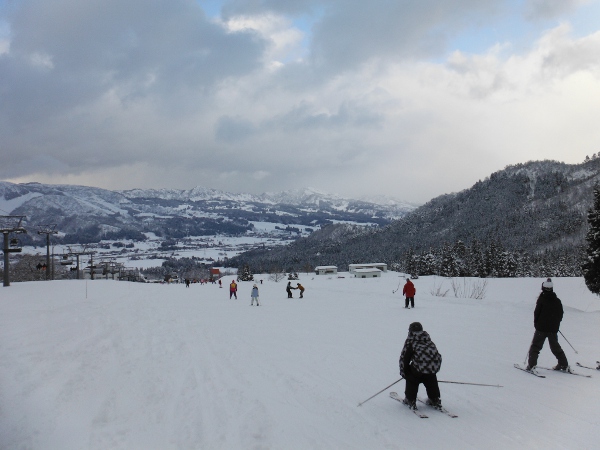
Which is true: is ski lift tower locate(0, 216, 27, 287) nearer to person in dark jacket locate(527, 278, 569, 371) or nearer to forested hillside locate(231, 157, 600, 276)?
person in dark jacket locate(527, 278, 569, 371)

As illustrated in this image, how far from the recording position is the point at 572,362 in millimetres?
8797

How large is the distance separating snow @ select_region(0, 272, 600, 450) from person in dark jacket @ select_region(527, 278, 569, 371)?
352mm

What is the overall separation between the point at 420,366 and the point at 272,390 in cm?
270

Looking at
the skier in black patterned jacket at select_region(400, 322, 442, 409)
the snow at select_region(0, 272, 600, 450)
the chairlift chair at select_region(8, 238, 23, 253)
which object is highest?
the chairlift chair at select_region(8, 238, 23, 253)

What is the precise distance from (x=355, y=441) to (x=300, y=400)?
5.50 feet

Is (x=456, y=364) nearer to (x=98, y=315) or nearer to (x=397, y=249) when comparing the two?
(x=98, y=315)

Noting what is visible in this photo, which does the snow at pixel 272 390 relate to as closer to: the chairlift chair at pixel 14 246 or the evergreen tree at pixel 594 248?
the evergreen tree at pixel 594 248

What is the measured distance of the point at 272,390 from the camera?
727 cm

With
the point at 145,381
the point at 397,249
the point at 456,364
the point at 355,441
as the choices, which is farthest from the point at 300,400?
the point at 397,249

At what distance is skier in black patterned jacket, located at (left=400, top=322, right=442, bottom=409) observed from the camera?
608cm

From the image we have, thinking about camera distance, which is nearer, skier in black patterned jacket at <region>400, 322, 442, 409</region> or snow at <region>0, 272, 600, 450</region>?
snow at <region>0, 272, 600, 450</region>

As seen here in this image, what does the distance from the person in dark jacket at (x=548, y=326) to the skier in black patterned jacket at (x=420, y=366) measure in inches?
118

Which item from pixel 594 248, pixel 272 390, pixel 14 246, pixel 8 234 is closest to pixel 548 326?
pixel 272 390

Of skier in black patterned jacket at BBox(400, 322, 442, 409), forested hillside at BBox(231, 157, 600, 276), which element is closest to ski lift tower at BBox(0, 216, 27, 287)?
skier in black patterned jacket at BBox(400, 322, 442, 409)
